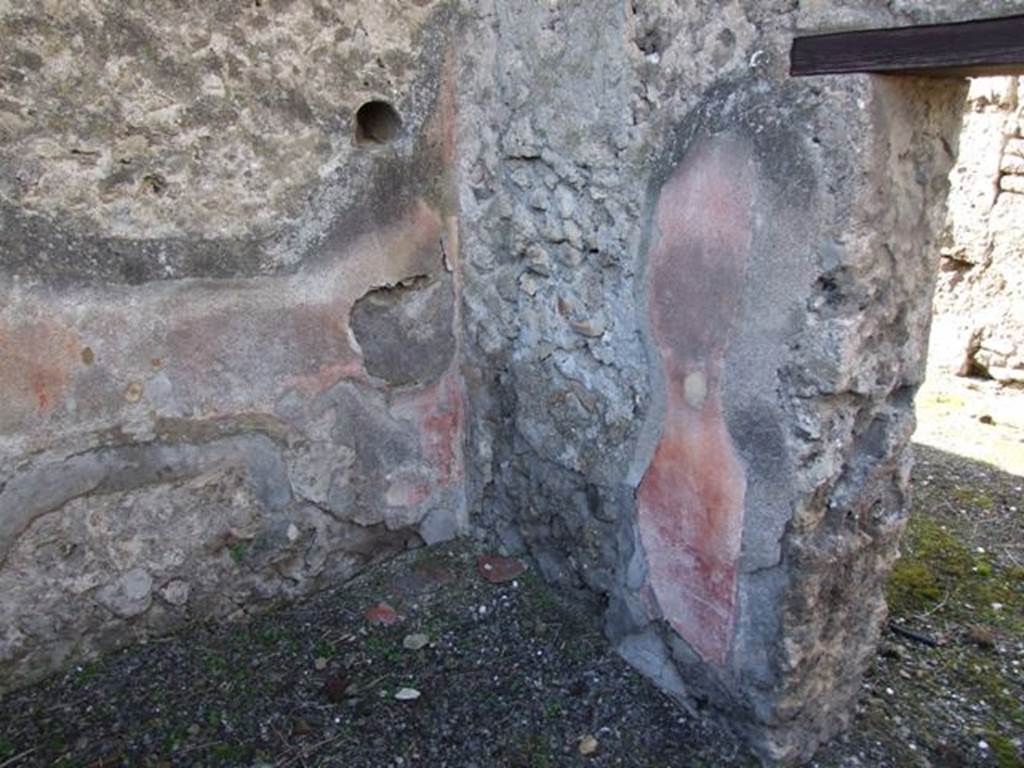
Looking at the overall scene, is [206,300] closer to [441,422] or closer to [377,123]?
[377,123]

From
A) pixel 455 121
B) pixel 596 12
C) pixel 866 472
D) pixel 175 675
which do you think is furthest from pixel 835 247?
pixel 175 675

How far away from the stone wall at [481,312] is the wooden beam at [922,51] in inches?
1.1

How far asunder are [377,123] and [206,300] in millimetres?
597

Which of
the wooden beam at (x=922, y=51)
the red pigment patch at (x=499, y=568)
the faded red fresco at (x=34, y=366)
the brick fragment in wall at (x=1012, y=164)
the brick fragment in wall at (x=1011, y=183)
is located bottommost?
the red pigment patch at (x=499, y=568)

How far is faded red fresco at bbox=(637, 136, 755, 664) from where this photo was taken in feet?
5.06

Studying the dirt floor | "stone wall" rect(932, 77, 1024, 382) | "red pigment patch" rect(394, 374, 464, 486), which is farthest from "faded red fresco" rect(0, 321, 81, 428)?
"stone wall" rect(932, 77, 1024, 382)

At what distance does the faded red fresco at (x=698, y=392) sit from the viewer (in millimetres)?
1542

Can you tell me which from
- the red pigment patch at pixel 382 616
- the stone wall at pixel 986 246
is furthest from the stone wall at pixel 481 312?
the stone wall at pixel 986 246

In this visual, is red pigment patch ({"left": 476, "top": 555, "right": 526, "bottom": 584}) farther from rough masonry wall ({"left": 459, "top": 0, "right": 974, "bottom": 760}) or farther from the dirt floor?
rough masonry wall ({"left": 459, "top": 0, "right": 974, "bottom": 760})

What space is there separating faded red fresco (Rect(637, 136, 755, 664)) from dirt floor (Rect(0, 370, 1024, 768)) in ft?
0.95

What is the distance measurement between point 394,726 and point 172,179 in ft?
4.08

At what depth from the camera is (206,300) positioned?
1.91 metres

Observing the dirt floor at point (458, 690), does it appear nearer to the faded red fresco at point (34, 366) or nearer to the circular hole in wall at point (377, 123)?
the faded red fresco at point (34, 366)

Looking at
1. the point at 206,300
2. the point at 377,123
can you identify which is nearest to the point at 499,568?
the point at 206,300
